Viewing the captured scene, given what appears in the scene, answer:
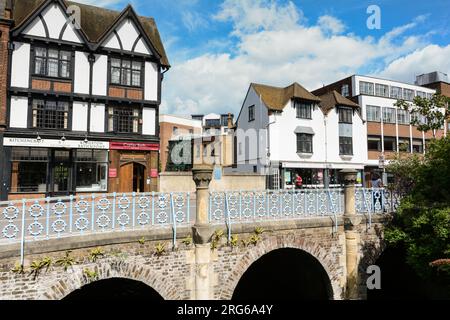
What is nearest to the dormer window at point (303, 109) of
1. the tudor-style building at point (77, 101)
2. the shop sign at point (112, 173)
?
the tudor-style building at point (77, 101)

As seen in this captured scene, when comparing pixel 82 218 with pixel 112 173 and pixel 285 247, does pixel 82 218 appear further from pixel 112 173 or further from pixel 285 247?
pixel 112 173

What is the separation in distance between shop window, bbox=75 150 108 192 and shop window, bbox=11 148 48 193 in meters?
1.73

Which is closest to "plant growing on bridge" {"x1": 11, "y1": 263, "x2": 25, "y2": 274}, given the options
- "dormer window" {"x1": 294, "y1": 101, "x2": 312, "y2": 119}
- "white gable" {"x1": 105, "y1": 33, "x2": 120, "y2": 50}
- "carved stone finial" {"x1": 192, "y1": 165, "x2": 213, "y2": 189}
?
"carved stone finial" {"x1": 192, "y1": 165, "x2": 213, "y2": 189}

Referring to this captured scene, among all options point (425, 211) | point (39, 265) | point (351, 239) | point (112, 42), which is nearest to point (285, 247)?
point (351, 239)

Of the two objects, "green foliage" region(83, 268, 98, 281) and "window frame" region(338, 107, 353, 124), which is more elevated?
"window frame" region(338, 107, 353, 124)

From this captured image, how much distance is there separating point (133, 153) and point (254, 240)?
43.6ft

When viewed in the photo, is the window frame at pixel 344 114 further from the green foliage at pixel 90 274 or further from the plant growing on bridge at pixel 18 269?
the plant growing on bridge at pixel 18 269

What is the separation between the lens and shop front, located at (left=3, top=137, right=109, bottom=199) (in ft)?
57.8

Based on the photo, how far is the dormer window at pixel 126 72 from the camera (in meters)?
20.2

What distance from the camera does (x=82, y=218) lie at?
7.21m

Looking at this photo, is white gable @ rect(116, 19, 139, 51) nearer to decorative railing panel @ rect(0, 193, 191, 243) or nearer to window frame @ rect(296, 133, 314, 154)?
decorative railing panel @ rect(0, 193, 191, 243)

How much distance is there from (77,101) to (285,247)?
598 inches
